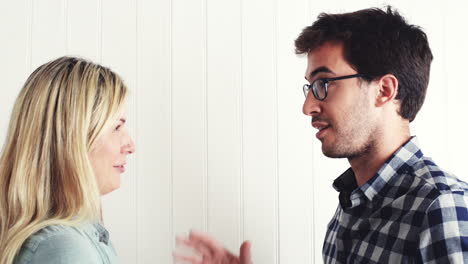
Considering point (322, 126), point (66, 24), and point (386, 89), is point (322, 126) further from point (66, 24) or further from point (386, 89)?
point (66, 24)

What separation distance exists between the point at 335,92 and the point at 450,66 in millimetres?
627

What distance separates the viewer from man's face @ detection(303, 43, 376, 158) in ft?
3.82

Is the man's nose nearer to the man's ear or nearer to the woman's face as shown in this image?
the man's ear

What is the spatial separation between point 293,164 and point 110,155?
2.25 ft

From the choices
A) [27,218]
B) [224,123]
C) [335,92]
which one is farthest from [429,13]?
[27,218]

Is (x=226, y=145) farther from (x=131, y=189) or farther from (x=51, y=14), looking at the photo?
(x=51, y=14)

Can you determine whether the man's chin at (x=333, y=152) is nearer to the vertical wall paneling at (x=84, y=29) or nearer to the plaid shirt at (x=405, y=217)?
the plaid shirt at (x=405, y=217)

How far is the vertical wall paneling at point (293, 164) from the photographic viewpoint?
1555mm

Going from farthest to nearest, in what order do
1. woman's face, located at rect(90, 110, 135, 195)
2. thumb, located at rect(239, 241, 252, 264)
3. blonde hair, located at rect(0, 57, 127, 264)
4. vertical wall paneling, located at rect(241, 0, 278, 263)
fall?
vertical wall paneling, located at rect(241, 0, 278, 263) → thumb, located at rect(239, 241, 252, 264) → woman's face, located at rect(90, 110, 135, 195) → blonde hair, located at rect(0, 57, 127, 264)

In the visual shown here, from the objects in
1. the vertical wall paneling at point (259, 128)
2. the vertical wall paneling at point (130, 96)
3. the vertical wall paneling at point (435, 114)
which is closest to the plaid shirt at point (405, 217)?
the vertical wall paneling at point (259, 128)

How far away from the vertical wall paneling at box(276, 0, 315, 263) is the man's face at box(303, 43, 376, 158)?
0.33 m

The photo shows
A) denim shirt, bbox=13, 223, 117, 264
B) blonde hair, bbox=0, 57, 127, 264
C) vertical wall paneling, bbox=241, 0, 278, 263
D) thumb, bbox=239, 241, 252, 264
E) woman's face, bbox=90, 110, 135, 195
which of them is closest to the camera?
denim shirt, bbox=13, 223, 117, 264

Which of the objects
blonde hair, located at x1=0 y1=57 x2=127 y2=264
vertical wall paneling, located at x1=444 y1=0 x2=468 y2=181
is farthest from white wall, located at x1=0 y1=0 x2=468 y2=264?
blonde hair, located at x1=0 y1=57 x2=127 y2=264

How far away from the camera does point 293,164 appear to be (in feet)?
5.12
